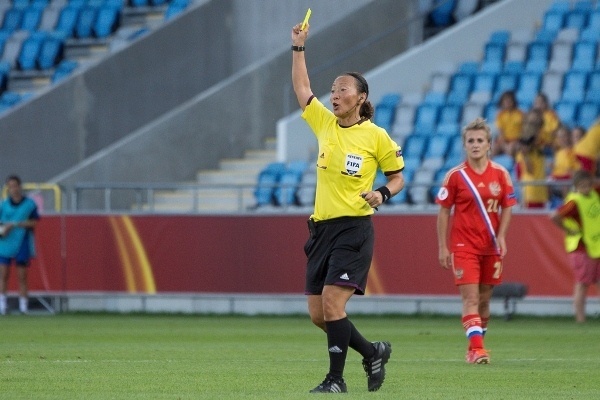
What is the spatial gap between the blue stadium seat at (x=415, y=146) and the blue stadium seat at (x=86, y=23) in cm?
876

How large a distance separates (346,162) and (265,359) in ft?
12.2

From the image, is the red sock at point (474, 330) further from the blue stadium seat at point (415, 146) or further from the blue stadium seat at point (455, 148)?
the blue stadium seat at point (415, 146)

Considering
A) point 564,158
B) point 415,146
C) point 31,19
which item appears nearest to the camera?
point 564,158

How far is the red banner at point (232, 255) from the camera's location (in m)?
20.2

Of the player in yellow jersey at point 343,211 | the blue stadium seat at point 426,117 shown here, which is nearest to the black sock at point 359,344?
the player in yellow jersey at point 343,211

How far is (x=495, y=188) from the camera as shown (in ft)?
43.3

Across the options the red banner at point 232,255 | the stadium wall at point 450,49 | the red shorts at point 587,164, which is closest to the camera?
the red banner at point 232,255

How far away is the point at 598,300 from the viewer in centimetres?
2028

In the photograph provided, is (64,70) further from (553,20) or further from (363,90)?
(363,90)

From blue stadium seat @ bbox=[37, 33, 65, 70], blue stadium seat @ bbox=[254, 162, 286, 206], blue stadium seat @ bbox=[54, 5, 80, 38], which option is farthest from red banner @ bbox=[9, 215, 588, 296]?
blue stadium seat @ bbox=[54, 5, 80, 38]

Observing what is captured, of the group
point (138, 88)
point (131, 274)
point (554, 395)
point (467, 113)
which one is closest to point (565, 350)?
point (554, 395)

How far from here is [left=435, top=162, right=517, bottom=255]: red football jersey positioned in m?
13.2

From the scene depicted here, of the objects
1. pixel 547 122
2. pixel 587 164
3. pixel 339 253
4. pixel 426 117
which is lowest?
pixel 339 253

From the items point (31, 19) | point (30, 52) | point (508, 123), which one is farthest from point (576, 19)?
point (31, 19)
